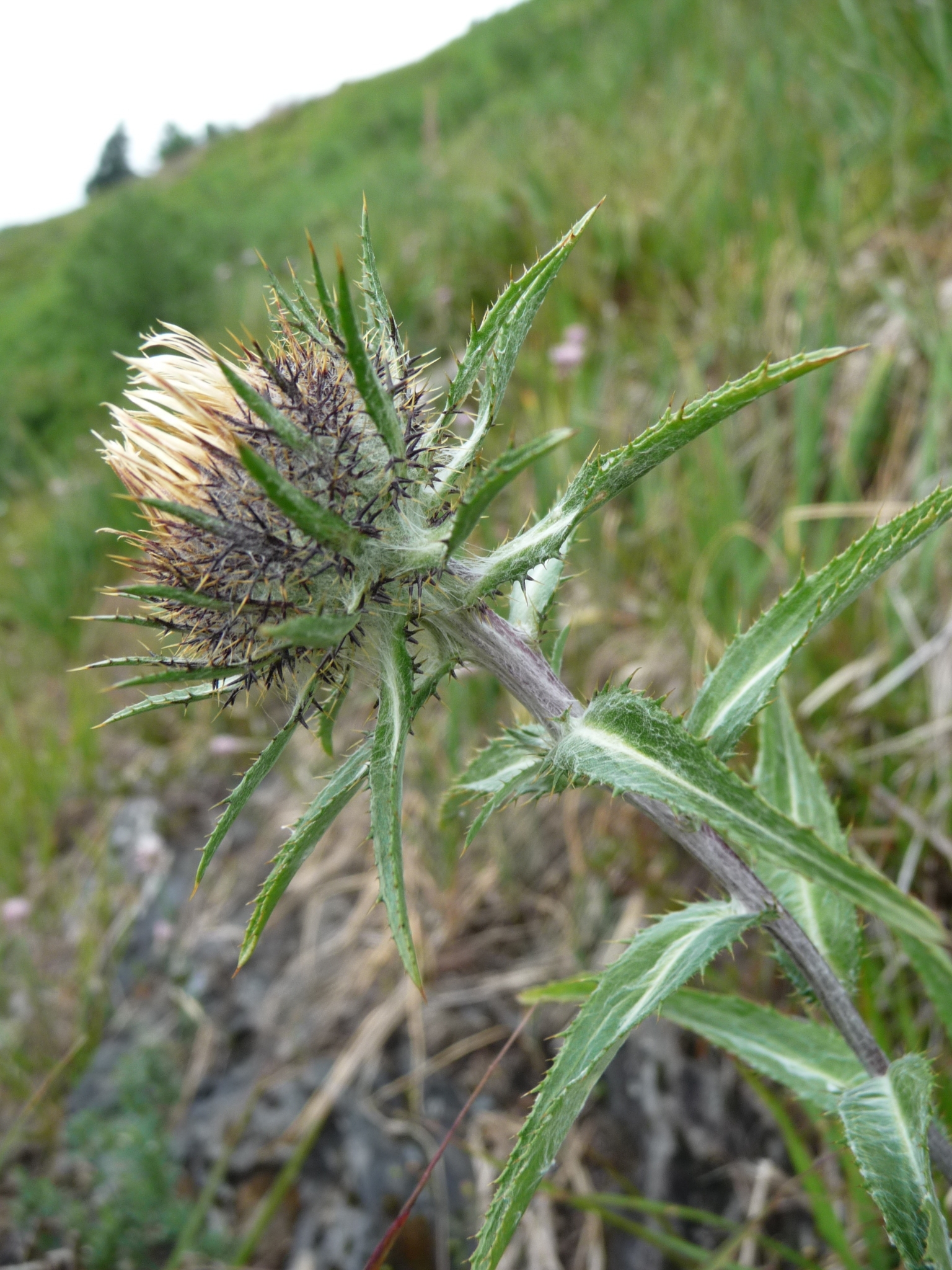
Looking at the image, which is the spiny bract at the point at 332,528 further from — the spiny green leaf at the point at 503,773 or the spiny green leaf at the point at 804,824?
the spiny green leaf at the point at 804,824

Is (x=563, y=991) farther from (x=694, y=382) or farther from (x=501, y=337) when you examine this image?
(x=694, y=382)

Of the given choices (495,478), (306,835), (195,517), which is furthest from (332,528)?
(306,835)

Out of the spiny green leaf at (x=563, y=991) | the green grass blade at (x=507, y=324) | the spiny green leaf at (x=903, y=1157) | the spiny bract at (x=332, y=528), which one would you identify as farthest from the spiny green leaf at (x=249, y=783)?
the spiny green leaf at (x=903, y=1157)

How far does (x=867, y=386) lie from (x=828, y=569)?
89.3 inches

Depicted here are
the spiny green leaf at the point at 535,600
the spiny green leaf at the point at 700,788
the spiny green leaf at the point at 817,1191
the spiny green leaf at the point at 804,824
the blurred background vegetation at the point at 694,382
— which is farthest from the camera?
the blurred background vegetation at the point at 694,382

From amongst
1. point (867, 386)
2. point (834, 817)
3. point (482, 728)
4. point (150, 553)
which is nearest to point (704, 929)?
point (834, 817)

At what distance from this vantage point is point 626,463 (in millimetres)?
938

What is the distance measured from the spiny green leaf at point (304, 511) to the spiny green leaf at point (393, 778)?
4.8 inches

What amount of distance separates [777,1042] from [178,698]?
108cm

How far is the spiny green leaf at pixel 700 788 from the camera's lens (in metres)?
0.73

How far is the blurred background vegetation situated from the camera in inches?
103

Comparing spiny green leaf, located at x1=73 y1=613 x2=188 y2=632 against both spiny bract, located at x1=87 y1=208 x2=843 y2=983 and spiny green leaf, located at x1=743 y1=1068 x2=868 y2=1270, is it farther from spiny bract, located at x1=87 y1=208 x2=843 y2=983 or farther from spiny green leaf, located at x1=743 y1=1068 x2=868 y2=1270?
spiny green leaf, located at x1=743 y1=1068 x2=868 y2=1270

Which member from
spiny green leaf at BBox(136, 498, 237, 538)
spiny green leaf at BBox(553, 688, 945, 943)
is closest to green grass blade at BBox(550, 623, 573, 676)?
spiny green leaf at BBox(553, 688, 945, 943)

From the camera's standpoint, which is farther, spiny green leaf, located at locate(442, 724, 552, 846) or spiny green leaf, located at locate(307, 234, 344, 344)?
spiny green leaf, located at locate(442, 724, 552, 846)
